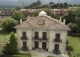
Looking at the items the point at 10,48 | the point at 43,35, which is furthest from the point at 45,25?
the point at 10,48

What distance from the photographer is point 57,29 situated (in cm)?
2956

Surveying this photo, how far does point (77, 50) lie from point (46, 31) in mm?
8928

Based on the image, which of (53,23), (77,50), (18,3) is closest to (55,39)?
(53,23)

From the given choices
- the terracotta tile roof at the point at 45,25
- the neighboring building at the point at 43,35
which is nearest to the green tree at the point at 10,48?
the neighboring building at the point at 43,35

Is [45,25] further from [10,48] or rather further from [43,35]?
[10,48]

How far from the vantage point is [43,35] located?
30.9 metres

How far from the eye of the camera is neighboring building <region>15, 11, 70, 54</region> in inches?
1184

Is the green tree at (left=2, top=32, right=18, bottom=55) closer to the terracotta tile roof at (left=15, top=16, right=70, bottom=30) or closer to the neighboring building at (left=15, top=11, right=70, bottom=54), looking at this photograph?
the neighboring building at (left=15, top=11, right=70, bottom=54)

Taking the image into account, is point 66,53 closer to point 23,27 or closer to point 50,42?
point 50,42

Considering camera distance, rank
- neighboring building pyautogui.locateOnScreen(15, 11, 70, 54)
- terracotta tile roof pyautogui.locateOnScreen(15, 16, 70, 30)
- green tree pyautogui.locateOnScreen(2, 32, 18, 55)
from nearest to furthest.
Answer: green tree pyautogui.locateOnScreen(2, 32, 18, 55)
terracotta tile roof pyautogui.locateOnScreen(15, 16, 70, 30)
neighboring building pyautogui.locateOnScreen(15, 11, 70, 54)

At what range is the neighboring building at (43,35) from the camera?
98.6 ft

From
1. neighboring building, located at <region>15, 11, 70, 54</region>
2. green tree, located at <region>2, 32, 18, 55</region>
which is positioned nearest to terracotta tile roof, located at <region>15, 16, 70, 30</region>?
neighboring building, located at <region>15, 11, 70, 54</region>

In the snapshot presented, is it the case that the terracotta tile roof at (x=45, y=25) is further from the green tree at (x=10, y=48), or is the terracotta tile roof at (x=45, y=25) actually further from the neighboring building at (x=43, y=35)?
the green tree at (x=10, y=48)

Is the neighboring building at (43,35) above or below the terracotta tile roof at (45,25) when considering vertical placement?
below
